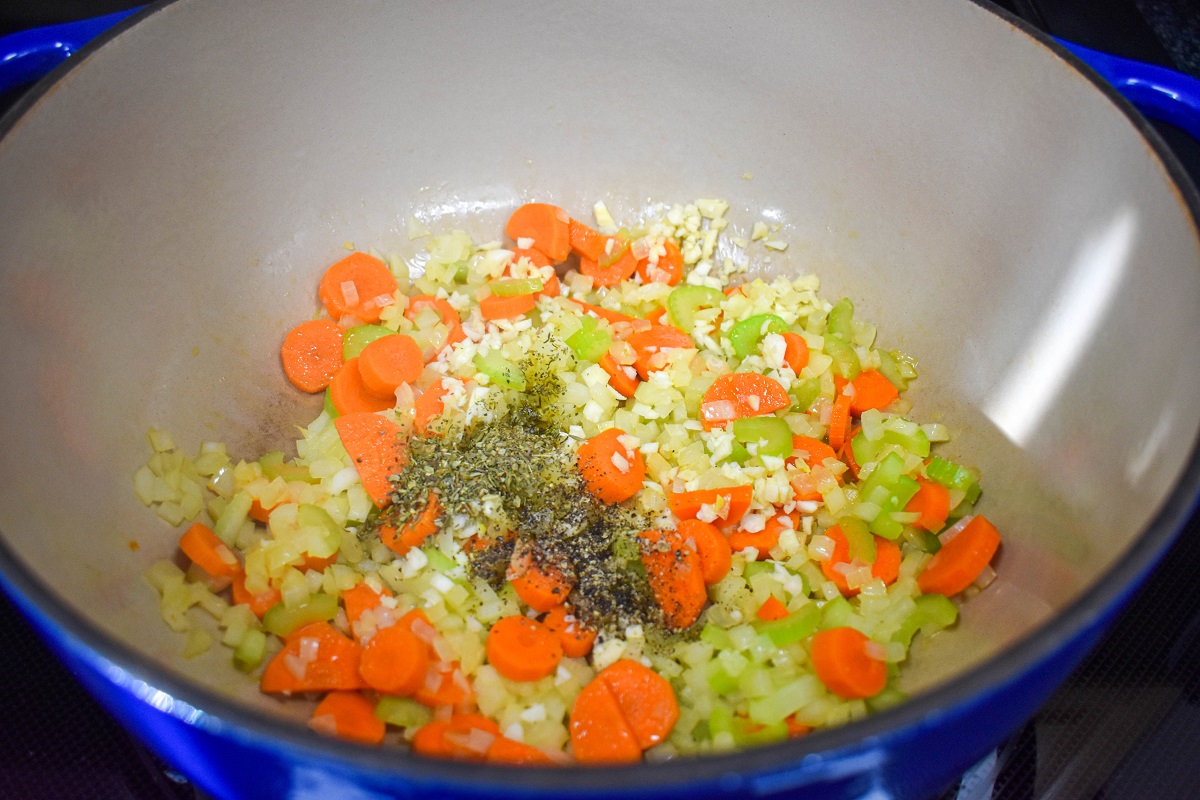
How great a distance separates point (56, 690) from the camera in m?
1.49

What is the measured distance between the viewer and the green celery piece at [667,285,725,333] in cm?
197

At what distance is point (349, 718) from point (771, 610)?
2.36 feet

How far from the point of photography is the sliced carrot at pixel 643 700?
1.41m

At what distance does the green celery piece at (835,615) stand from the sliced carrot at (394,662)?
Result: 0.67 m

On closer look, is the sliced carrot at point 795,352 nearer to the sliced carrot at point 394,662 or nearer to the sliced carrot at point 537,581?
the sliced carrot at point 537,581

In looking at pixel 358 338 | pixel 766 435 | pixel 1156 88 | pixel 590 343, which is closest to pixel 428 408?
pixel 358 338

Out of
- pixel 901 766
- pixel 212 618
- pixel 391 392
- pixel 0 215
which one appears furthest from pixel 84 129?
pixel 901 766

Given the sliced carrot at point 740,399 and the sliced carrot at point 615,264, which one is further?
the sliced carrot at point 615,264

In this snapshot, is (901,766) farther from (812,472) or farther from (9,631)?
(9,631)

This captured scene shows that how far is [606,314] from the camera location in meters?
2.01

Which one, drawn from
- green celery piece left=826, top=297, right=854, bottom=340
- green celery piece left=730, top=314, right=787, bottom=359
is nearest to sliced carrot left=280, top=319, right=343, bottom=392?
green celery piece left=730, top=314, right=787, bottom=359

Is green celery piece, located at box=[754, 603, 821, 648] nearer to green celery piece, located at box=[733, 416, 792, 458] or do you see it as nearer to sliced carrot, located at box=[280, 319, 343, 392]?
green celery piece, located at box=[733, 416, 792, 458]

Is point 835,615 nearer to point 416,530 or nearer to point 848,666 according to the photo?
point 848,666

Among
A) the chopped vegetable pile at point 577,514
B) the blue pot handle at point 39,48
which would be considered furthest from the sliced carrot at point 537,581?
the blue pot handle at point 39,48
